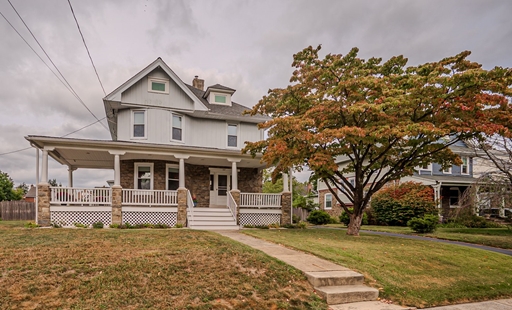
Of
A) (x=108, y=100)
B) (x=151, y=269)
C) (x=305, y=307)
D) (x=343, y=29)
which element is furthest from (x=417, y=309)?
(x=108, y=100)

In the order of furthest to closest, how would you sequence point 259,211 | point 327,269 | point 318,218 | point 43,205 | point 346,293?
1. point 318,218
2. point 259,211
3. point 43,205
4. point 327,269
5. point 346,293

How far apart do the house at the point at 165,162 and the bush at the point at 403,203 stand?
9146 millimetres

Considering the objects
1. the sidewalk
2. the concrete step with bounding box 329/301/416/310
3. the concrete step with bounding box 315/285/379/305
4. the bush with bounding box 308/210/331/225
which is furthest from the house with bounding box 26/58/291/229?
the concrete step with bounding box 329/301/416/310

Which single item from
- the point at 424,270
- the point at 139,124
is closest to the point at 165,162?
the point at 139,124

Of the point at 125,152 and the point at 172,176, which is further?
the point at 172,176

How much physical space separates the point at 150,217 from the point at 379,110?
10.7 metres

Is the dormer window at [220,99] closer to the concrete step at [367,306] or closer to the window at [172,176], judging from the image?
the window at [172,176]

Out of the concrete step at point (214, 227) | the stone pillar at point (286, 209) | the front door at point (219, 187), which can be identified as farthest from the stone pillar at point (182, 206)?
the stone pillar at point (286, 209)

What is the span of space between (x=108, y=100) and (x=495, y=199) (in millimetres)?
19989

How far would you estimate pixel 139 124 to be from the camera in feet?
54.7

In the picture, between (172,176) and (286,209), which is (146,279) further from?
(172,176)

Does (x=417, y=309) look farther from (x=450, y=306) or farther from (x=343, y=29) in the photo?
(x=343, y=29)

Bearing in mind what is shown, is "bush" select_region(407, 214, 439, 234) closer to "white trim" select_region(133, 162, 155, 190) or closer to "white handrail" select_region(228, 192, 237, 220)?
"white handrail" select_region(228, 192, 237, 220)

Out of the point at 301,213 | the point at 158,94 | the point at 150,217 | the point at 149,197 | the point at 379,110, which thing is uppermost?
the point at 158,94
